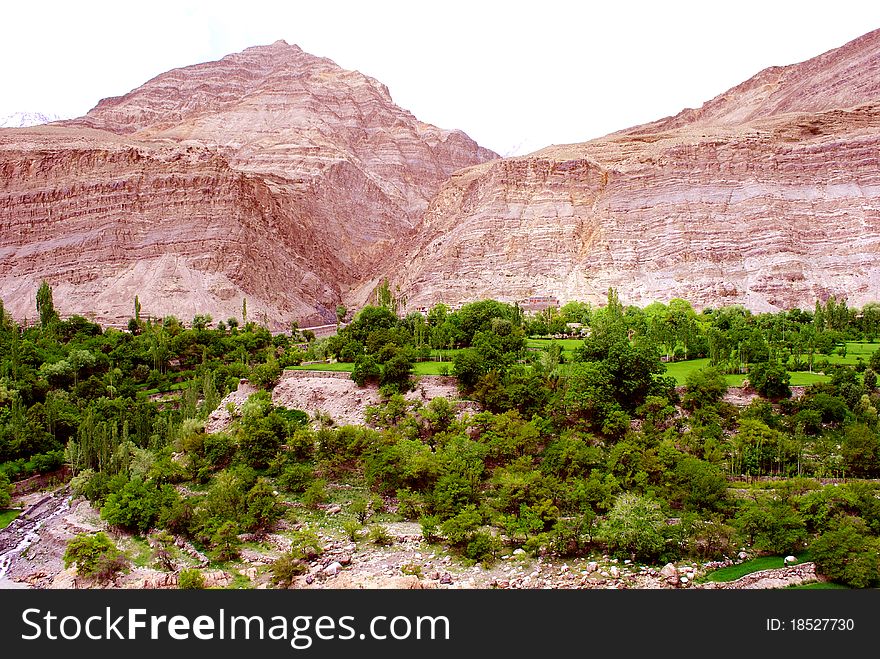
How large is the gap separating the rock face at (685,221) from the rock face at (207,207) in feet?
77.0

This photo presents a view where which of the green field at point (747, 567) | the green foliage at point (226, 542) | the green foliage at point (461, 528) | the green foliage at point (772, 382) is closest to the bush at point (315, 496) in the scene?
the green foliage at point (226, 542)

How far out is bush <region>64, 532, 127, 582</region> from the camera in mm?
22719

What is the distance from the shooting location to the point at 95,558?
75.6ft

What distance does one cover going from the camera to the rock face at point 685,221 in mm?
79562

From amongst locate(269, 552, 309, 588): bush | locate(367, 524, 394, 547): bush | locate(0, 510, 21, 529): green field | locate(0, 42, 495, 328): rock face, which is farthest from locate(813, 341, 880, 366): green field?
locate(0, 42, 495, 328): rock face

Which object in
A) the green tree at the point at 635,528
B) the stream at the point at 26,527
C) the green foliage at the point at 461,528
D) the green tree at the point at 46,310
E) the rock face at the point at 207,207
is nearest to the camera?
the green tree at the point at 635,528

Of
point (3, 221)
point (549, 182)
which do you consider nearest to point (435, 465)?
point (549, 182)

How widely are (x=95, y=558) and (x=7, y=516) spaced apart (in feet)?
36.9

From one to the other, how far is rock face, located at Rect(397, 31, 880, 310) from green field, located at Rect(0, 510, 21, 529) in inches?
2501

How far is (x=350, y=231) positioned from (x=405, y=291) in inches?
1701

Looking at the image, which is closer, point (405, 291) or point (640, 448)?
point (640, 448)

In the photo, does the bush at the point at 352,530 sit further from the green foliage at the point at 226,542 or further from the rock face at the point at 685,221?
the rock face at the point at 685,221

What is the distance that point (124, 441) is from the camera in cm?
3444
